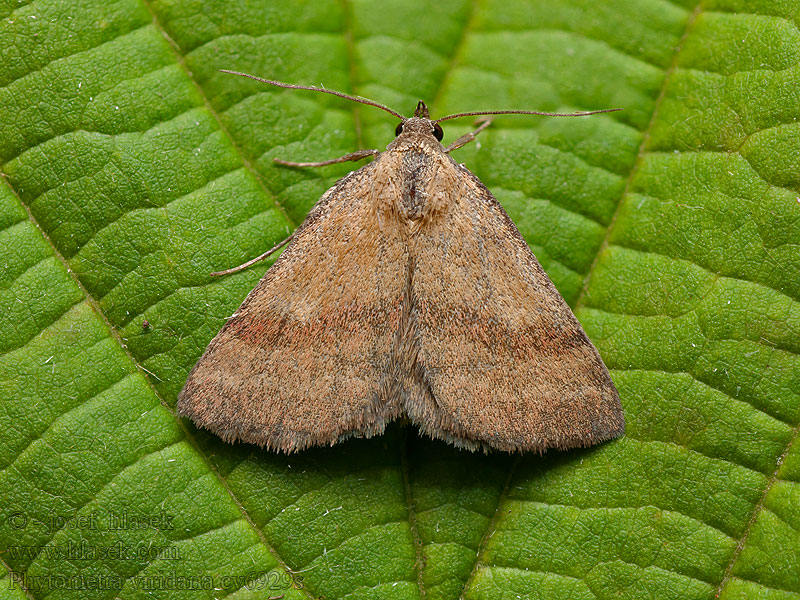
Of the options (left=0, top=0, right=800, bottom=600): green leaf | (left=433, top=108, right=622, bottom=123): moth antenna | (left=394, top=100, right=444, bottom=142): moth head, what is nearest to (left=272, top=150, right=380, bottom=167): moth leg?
(left=0, top=0, right=800, bottom=600): green leaf

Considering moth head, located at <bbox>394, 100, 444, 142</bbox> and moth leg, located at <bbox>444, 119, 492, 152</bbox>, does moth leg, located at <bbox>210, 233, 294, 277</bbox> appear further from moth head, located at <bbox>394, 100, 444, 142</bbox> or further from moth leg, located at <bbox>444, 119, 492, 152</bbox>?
moth leg, located at <bbox>444, 119, 492, 152</bbox>

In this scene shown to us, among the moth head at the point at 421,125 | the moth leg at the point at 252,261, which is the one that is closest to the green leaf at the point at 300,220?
the moth leg at the point at 252,261

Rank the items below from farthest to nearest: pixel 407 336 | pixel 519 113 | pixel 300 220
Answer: pixel 300 220 < pixel 519 113 < pixel 407 336

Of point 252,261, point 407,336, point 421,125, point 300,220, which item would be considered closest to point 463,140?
point 421,125

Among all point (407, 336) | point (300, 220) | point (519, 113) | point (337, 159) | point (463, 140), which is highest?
point (519, 113)

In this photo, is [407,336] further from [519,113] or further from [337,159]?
[519,113]

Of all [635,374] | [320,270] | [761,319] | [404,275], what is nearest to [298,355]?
[320,270]
